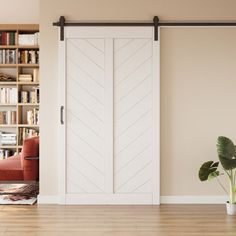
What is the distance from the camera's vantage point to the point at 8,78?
327 inches

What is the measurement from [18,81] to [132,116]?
332cm

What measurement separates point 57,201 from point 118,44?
1.90 metres

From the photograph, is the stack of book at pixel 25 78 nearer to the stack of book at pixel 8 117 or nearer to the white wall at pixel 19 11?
the stack of book at pixel 8 117

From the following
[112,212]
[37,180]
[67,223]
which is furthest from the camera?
[37,180]

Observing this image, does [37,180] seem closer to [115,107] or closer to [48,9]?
[115,107]

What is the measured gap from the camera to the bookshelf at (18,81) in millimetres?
8258

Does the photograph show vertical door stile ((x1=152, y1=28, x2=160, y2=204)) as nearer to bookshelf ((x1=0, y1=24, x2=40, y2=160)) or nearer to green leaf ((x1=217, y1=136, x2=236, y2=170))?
green leaf ((x1=217, y1=136, x2=236, y2=170))

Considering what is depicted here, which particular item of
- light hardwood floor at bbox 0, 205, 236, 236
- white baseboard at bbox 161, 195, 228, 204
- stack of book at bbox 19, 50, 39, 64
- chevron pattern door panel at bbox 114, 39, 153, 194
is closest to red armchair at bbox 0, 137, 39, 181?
light hardwood floor at bbox 0, 205, 236, 236

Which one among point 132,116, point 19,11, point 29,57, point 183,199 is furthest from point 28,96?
point 183,199

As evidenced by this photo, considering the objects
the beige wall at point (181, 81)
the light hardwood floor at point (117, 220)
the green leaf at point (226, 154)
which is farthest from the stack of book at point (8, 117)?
the green leaf at point (226, 154)

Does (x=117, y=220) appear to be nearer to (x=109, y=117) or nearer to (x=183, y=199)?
(x=183, y=199)

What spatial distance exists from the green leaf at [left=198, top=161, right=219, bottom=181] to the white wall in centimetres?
330

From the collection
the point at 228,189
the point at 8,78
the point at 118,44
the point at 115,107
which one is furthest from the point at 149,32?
the point at 8,78

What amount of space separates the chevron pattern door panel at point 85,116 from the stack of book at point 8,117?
119 inches
